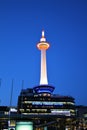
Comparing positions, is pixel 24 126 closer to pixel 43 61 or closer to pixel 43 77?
pixel 43 77

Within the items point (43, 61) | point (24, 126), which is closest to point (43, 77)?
point (43, 61)

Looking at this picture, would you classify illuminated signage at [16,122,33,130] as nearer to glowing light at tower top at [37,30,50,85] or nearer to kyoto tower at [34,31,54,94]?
kyoto tower at [34,31,54,94]

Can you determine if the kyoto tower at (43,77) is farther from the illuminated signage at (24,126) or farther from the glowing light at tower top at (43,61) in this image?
the illuminated signage at (24,126)

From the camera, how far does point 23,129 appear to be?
46.4 ft

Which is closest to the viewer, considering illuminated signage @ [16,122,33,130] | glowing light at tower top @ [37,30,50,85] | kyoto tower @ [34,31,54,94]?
illuminated signage @ [16,122,33,130]

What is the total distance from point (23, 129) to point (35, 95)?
9079 cm

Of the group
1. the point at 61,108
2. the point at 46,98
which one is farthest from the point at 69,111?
the point at 46,98

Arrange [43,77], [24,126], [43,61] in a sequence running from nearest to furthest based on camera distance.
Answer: [24,126]
[43,77]
[43,61]

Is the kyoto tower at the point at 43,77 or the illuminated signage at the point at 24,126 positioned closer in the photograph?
the illuminated signage at the point at 24,126

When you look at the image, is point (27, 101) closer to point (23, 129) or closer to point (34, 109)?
point (34, 109)

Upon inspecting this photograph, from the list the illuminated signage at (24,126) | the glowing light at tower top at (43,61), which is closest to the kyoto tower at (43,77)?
the glowing light at tower top at (43,61)

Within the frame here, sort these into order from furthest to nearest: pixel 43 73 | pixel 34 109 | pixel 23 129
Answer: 1. pixel 43 73
2. pixel 34 109
3. pixel 23 129

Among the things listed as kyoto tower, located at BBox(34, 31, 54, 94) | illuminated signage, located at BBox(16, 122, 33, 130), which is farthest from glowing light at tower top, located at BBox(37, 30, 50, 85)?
illuminated signage, located at BBox(16, 122, 33, 130)

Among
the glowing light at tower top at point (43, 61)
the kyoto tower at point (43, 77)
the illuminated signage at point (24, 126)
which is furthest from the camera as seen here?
the glowing light at tower top at point (43, 61)
